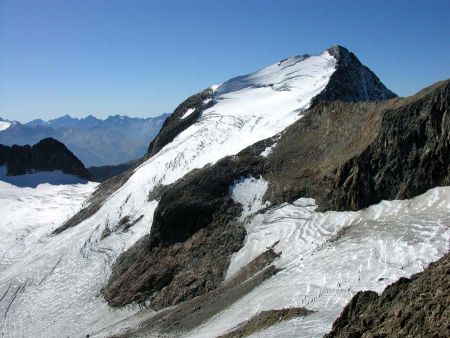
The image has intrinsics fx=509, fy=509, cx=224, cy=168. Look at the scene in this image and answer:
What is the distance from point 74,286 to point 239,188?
639 inches

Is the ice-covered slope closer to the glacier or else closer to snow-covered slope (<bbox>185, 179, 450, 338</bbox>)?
the glacier

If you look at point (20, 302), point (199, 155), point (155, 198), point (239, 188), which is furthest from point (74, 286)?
point (199, 155)

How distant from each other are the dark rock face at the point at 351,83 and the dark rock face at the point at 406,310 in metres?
51.1

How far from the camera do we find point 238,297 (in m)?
27.2

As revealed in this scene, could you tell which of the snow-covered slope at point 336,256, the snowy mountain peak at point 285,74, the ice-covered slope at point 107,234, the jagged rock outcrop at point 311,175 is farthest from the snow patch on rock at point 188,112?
the snow-covered slope at point 336,256

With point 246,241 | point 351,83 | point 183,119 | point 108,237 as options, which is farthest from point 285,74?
point 246,241

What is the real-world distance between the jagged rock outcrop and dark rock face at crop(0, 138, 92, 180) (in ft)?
255

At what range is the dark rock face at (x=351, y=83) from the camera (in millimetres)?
69194

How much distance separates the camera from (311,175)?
36781 mm

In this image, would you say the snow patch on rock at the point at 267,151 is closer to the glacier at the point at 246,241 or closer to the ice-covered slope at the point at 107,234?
the glacier at the point at 246,241

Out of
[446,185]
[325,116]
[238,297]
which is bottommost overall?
[238,297]

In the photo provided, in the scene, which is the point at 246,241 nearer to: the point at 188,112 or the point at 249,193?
the point at 249,193

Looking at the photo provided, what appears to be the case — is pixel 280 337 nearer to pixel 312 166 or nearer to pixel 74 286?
pixel 312 166

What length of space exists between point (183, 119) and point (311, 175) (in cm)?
4637
